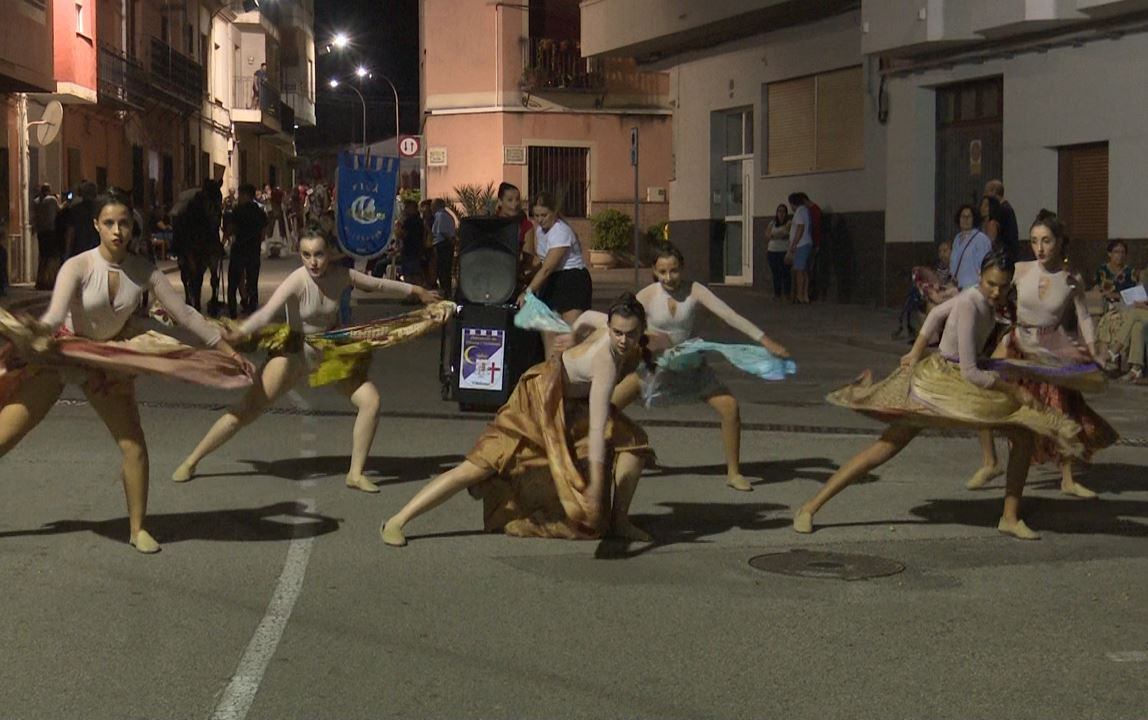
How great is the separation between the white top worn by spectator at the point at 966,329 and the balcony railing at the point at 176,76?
1723 inches

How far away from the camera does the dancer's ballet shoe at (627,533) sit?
943 centimetres

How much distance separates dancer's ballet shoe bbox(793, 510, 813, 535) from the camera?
32.0 feet

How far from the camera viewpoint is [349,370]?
36.6ft

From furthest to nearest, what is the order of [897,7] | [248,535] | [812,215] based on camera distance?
[812,215], [897,7], [248,535]

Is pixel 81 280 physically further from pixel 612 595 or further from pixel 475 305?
pixel 475 305

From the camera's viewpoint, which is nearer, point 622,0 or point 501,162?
point 622,0

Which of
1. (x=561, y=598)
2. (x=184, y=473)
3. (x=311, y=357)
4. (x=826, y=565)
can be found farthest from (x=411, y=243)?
(x=561, y=598)

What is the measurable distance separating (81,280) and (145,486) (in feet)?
3.37

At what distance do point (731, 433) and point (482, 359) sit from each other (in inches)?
151

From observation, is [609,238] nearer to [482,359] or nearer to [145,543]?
[482,359]

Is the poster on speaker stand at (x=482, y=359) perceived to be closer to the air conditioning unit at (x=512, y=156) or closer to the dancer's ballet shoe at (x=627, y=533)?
the dancer's ballet shoe at (x=627, y=533)

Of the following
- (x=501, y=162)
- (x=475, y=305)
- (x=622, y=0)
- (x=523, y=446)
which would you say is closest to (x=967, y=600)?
(x=523, y=446)

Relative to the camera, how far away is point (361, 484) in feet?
36.0

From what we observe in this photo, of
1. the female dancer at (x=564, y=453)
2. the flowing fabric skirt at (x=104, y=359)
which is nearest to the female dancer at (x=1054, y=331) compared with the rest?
the female dancer at (x=564, y=453)
